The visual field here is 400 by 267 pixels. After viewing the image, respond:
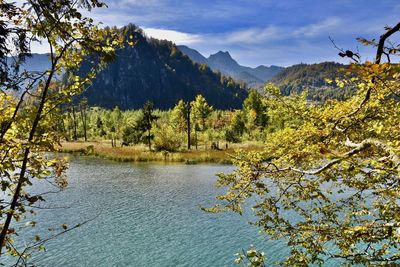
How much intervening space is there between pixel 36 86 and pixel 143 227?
62.5ft

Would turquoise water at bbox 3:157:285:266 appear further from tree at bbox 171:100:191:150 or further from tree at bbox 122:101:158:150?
tree at bbox 171:100:191:150

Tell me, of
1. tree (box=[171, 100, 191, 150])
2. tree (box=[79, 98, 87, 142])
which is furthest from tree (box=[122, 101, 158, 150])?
tree (box=[79, 98, 87, 142])

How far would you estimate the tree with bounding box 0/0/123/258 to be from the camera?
474 cm

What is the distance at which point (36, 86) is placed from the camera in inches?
222

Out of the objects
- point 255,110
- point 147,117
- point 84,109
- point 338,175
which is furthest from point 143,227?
point 84,109

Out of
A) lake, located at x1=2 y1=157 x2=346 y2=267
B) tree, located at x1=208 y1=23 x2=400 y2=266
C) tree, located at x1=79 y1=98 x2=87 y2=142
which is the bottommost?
lake, located at x1=2 y1=157 x2=346 y2=267

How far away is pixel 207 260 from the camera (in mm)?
17766

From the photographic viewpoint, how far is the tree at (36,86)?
15.6 feet

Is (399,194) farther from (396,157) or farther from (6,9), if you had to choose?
(6,9)

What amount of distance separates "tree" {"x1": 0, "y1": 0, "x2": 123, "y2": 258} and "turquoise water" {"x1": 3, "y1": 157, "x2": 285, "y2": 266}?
4.45 metres

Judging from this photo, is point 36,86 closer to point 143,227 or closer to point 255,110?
point 143,227

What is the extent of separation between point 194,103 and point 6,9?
82505 millimetres

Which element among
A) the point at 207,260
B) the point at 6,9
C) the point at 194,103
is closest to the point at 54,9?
the point at 6,9

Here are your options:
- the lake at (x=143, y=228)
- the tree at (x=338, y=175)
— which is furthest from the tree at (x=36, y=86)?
the lake at (x=143, y=228)
